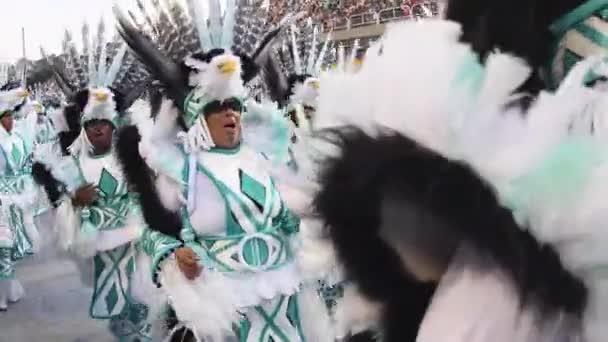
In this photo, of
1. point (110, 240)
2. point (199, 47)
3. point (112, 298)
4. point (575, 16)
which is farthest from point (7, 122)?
point (575, 16)

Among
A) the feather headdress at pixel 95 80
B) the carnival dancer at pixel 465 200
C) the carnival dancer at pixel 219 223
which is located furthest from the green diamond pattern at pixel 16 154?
the carnival dancer at pixel 465 200

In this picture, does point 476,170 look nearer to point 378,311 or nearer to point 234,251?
point 378,311

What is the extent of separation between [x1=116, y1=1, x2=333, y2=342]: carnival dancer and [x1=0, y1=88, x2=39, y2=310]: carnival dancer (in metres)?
3.67

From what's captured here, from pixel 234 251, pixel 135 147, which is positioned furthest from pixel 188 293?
pixel 135 147

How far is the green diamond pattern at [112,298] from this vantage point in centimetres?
446

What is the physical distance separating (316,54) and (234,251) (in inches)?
117

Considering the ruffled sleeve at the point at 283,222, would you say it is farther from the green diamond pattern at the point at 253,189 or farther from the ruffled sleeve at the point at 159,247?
the ruffled sleeve at the point at 159,247

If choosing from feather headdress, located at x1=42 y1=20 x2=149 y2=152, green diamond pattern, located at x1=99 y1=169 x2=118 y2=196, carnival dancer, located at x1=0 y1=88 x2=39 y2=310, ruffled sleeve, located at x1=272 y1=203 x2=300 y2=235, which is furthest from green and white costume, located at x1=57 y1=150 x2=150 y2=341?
carnival dancer, located at x1=0 y1=88 x2=39 y2=310

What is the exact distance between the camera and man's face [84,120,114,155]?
4629 millimetres

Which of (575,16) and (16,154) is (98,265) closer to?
(16,154)

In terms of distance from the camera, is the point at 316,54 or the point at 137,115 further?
the point at 316,54

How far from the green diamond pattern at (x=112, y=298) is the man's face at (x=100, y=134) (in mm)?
728

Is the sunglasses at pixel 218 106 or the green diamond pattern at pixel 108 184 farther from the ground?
the sunglasses at pixel 218 106

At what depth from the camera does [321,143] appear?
965 mm
